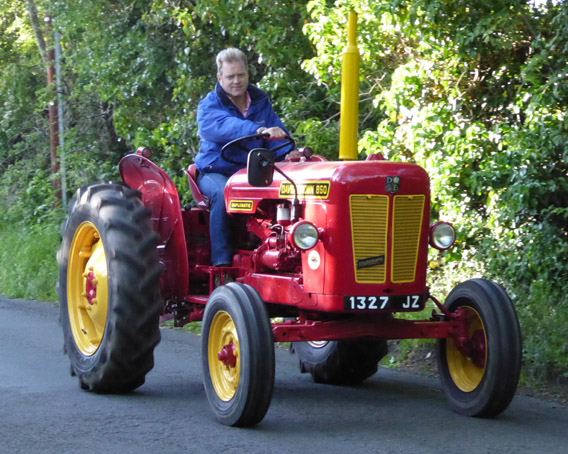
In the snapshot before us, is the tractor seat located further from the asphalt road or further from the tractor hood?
the asphalt road

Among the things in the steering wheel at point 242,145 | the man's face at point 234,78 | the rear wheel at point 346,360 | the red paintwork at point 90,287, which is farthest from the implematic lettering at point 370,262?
the red paintwork at point 90,287

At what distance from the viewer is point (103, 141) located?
17203mm

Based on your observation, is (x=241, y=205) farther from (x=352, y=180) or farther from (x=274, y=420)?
(x=274, y=420)

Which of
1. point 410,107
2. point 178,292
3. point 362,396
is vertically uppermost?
point 410,107

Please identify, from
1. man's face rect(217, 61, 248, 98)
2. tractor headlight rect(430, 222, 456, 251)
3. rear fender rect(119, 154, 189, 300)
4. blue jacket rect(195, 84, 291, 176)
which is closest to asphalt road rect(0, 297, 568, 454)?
rear fender rect(119, 154, 189, 300)

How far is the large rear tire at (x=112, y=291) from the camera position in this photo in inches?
232

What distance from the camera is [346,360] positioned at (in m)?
6.52

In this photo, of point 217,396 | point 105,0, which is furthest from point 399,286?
point 105,0

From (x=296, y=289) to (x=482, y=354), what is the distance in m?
1.14

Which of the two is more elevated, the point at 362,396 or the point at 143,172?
the point at 143,172

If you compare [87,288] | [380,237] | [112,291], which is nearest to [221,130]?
[112,291]

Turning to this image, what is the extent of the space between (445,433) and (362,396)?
3.77 ft

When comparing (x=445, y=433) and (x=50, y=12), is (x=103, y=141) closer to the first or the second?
(x=50, y=12)

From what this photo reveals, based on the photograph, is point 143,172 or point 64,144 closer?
point 143,172
